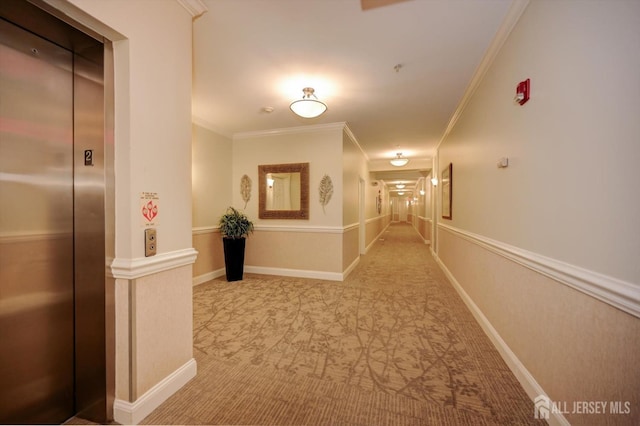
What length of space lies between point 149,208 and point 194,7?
5.00 feet

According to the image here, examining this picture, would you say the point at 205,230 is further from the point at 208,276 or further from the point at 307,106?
the point at 307,106

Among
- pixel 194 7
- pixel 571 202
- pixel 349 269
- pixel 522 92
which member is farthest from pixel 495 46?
pixel 349 269

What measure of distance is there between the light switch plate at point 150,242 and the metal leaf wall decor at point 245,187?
3.63 metres

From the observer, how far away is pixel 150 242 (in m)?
1.56

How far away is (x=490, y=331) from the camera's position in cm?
248

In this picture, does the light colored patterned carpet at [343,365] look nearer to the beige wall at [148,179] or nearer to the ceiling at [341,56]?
the beige wall at [148,179]

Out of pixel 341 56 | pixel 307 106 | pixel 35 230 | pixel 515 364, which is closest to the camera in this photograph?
pixel 35 230

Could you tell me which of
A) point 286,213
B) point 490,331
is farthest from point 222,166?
→ point 490,331

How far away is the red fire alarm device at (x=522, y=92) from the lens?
177cm

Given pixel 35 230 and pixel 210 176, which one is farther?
pixel 210 176

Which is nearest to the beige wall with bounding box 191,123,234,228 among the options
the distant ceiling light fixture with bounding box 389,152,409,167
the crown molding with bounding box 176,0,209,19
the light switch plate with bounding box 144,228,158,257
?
the crown molding with bounding box 176,0,209,19

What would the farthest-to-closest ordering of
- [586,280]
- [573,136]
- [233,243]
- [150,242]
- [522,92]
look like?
[233,243] → [522,92] → [150,242] → [573,136] → [586,280]

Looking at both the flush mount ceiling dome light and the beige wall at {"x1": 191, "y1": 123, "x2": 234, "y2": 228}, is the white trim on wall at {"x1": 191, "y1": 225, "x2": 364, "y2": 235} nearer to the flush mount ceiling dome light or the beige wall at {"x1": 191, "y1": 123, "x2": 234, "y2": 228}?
the beige wall at {"x1": 191, "y1": 123, "x2": 234, "y2": 228}

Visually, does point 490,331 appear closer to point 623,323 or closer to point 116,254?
point 623,323
